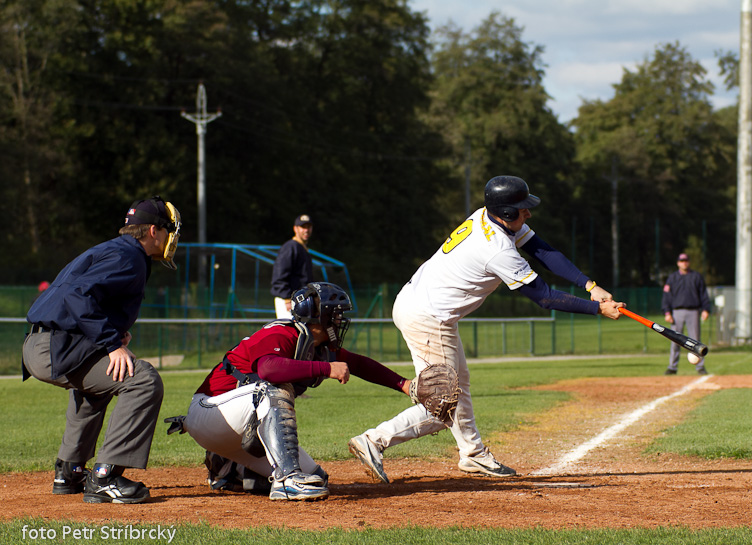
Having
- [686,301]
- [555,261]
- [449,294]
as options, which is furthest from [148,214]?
[686,301]

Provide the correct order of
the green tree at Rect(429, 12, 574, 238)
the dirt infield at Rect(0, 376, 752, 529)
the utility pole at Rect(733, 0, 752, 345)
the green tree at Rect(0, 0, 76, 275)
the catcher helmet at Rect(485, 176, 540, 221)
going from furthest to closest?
1. the green tree at Rect(429, 12, 574, 238)
2. the green tree at Rect(0, 0, 76, 275)
3. the utility pole at Rect(733, 0, 752, 345)
4. the catcher helmet at Rect(485, 176, 540, 221)
5. the dirt infield at Rect(0, 376, 752, 529)

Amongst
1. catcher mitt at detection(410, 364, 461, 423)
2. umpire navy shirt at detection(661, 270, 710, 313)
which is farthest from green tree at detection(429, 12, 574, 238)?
catcher mitt at detection(410, 364, 461, 423)

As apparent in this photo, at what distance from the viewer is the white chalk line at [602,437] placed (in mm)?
7168

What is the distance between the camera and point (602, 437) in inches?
344

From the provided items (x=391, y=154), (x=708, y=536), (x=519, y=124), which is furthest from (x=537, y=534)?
(x=519, y=124)

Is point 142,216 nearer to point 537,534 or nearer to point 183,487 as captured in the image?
point 183,487

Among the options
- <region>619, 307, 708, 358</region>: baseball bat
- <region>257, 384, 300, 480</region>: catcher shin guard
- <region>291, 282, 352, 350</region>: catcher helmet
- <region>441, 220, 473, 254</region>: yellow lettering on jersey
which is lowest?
<region>257, 384, 300, 480</region>: catcher shin guard

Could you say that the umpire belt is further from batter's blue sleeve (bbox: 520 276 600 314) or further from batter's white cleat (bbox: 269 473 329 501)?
batter's blue sleeve (bbox: 520 276 600 314)

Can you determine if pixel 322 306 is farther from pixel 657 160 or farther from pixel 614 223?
pixel 657 160

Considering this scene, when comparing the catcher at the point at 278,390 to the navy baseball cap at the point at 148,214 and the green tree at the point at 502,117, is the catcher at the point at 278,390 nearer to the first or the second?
the navy baseball cap at the point at 148,214

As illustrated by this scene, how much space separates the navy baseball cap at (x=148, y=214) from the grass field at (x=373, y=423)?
186cm

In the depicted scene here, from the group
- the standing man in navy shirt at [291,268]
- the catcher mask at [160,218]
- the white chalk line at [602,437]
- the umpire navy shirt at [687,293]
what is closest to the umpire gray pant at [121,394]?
the catcher mask at [160,218]

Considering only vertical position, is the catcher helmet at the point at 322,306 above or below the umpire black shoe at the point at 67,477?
above

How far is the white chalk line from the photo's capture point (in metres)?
7.17
